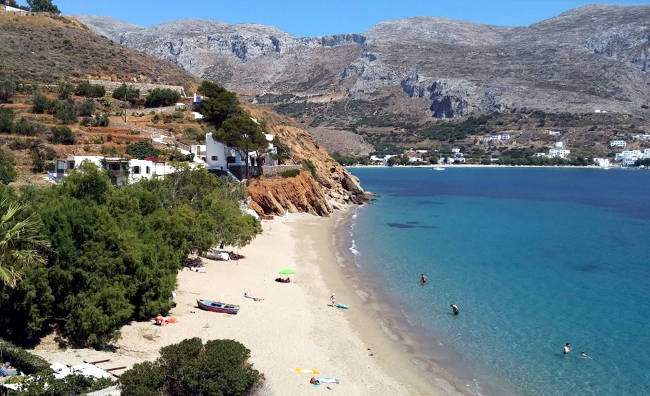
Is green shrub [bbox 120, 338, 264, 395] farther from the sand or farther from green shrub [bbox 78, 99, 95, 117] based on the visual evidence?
green shrub [bbox 78, 99, 95, 117]

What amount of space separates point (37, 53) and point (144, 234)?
69214 millimetres

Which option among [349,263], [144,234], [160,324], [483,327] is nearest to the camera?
[160,324]

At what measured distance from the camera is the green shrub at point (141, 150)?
50469mm

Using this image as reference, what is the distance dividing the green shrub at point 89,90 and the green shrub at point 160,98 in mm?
5838

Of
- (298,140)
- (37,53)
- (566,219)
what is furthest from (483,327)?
(37,53)

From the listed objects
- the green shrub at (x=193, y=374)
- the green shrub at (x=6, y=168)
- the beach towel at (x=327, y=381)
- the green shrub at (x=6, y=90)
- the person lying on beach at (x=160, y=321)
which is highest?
the green shrub at (x=6, y=90)

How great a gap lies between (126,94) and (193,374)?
2468 inches

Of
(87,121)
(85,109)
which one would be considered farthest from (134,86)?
(87,121)

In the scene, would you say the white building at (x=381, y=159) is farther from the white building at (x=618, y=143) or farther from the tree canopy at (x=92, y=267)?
the tree canopy at (x=92, y=267)

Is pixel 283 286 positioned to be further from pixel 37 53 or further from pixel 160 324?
pixel 37 53

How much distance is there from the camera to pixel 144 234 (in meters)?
24.5

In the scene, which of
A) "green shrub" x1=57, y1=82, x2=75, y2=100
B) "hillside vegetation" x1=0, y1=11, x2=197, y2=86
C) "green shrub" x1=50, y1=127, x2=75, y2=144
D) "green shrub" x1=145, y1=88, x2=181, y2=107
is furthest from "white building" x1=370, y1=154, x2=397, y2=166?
"green shrub" x1=50, y1=127, x2=75, y2=144

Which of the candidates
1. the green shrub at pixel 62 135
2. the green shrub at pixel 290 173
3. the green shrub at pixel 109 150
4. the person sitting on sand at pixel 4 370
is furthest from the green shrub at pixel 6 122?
the person sitting on sand at pixel 4 370

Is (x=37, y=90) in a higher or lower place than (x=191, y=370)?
higher
